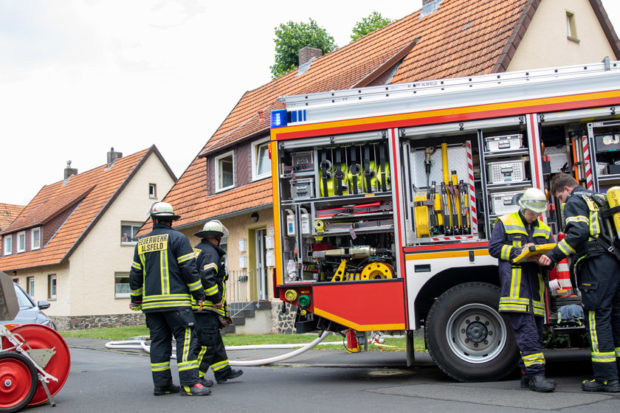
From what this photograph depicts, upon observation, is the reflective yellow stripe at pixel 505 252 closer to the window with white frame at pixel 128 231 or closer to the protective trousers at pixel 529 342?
the protective trousers at pixel 529 342

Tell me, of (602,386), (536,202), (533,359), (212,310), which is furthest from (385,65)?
(602,386)

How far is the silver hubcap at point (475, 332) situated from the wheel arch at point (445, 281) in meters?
0.38

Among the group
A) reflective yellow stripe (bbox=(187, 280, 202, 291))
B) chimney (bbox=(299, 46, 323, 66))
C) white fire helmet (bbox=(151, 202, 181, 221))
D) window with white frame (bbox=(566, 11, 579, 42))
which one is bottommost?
reflective yellow stripe (bbox=(187, 280, 202, 291))

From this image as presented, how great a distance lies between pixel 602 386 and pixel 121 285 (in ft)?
86.1

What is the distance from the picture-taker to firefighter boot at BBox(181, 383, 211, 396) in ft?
22.4

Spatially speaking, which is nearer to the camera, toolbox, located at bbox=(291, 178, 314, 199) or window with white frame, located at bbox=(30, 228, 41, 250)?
toolbox, located at bbox=(291, 178, 314, 199)

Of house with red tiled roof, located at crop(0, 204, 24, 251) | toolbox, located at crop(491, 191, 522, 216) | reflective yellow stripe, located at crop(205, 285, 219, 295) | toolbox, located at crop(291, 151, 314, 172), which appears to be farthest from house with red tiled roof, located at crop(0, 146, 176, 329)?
toolbox, located at crop(491, 191, 522, 216)

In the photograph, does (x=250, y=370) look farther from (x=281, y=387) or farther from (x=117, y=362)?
(x=117, y=362)

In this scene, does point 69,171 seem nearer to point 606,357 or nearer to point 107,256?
point 107,256

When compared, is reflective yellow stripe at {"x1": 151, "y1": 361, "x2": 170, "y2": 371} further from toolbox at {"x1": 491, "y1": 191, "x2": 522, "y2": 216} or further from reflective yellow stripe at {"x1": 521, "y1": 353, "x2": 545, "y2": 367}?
toolbox at {"x1": 491, "y1": 191, "x2": 522, "y2": 216}

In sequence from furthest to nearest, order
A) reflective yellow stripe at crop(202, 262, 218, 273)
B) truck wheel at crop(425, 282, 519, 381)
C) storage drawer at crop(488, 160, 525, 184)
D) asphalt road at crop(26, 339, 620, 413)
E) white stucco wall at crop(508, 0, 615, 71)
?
1. white stucco wall at crop(508, 0, 615, 71)
2. reflective yellow stripe at crop(202, 262, 218, 273)
3. storage drawer at crop(488, 160, 525, 184)
4. truck wheel at crop(425, 282, 519, 381)
5. asphalt road at crop(26, 339, 620, 413)

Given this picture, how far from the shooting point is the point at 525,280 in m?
6.45

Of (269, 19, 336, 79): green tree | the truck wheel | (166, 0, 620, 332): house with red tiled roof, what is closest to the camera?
the truck wheel

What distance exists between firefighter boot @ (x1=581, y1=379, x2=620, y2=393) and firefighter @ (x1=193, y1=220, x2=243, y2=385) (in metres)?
3.79
